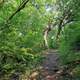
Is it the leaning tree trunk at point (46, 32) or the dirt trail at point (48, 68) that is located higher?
the leaning tree trunk at point (46, 32)

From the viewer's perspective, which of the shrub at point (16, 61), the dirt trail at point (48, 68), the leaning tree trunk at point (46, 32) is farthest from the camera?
the leaning tree trunk at point (46, 32)

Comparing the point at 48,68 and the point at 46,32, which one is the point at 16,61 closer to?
the point at 48,68

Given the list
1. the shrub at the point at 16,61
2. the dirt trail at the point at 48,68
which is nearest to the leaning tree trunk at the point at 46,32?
the dirt trail at the point at 48,68

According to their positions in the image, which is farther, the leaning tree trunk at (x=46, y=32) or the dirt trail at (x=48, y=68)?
the leaning tree trunk at (x=46, y=32)

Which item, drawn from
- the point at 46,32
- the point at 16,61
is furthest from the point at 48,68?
the point at 46,32

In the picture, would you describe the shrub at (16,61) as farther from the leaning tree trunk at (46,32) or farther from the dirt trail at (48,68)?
the leaning tree trunk at (46,32)

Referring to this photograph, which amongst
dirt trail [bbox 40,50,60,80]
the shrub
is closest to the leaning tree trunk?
dirt trail [bbox 40,50,60,80]

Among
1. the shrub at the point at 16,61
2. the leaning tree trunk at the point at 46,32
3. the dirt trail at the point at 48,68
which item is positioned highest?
the leaning tree trunk at the point at 46,32

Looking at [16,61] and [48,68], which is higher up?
[16,61]

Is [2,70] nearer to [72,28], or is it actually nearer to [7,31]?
[7,31]

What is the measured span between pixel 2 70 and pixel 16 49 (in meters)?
0.73

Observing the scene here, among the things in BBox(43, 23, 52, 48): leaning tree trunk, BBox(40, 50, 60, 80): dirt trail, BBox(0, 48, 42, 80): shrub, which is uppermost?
BBox(43, 23, 52, 48): leaning tree trunk

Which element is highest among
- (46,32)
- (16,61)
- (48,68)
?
(46,32)

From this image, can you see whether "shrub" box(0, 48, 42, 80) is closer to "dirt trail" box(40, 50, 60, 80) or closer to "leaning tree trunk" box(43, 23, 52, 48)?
"dirt trail" box(40, 50, 60, 80)
